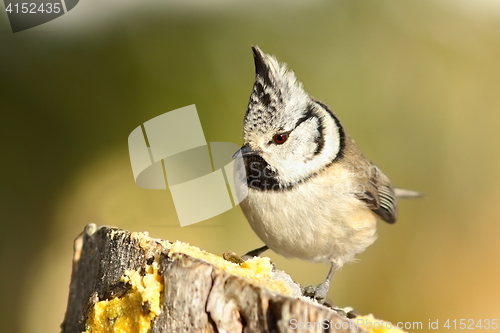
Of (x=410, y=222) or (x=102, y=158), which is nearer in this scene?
(x=102, y=158)

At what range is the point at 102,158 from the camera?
3389 millimetres

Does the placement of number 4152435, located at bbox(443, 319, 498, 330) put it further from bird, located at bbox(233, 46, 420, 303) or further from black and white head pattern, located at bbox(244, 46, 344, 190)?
black and white head pattern, located at bbox(244, 46, 344, 190)

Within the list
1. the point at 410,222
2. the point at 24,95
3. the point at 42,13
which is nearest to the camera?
the point at 42,13

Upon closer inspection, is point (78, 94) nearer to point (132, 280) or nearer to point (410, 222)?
point (132, 280)

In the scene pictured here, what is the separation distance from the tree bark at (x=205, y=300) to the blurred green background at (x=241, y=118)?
1900 mm

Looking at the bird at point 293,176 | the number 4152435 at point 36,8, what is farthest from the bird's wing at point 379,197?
the number 4152435 at point 36,8

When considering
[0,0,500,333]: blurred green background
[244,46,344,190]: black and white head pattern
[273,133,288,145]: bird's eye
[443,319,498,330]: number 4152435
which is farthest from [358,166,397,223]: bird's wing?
[443,319,498,330]: number 4152435

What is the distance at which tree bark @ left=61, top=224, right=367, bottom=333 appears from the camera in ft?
3.27

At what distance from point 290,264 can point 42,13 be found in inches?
103

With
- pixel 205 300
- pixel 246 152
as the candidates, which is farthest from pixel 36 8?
pixel 205 300

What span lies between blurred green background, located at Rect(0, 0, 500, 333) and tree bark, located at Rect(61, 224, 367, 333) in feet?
6.23

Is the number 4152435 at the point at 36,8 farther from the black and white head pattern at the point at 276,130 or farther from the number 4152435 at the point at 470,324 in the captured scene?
the number 4152435 at the point at 470,324

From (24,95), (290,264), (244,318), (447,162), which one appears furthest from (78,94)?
(447,162)

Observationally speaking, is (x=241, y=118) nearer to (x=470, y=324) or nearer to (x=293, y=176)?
(x=293, y=176)
